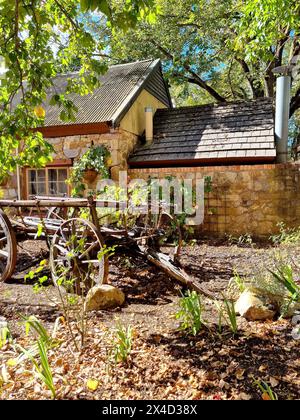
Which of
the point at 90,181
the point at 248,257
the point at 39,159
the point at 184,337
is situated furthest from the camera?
the point at 90,181

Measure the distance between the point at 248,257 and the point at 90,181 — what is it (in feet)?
15.7

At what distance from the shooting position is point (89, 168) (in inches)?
323

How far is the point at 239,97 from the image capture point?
16.4 m

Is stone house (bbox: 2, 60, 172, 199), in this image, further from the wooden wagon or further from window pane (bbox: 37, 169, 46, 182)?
the wooden wagon

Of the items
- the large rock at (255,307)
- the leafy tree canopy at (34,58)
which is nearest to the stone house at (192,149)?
the leafy tree canopy at (34,58)

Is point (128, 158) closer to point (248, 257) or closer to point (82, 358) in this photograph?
point (248, 257)

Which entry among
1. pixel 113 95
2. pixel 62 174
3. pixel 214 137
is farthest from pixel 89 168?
pixel 214 137

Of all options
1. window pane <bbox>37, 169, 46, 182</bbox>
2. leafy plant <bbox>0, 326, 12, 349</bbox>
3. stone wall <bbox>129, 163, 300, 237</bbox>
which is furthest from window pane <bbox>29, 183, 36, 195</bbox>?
leafy plant <bbox>0, 326, 12, 349</bbox>

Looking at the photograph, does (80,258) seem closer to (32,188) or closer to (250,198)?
(250,198)

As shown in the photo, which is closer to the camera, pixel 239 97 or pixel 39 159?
pixel 39 159

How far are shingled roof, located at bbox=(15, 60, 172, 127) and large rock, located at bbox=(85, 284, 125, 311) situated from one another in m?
5.74

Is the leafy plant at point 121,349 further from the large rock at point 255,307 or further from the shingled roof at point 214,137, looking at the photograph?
the shingled roof at point 214,137

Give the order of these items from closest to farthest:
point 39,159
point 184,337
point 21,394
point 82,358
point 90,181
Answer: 1. point 21,394
2. point 82,358
3. point 184,337
4. point 39,159
5. point 90,181
